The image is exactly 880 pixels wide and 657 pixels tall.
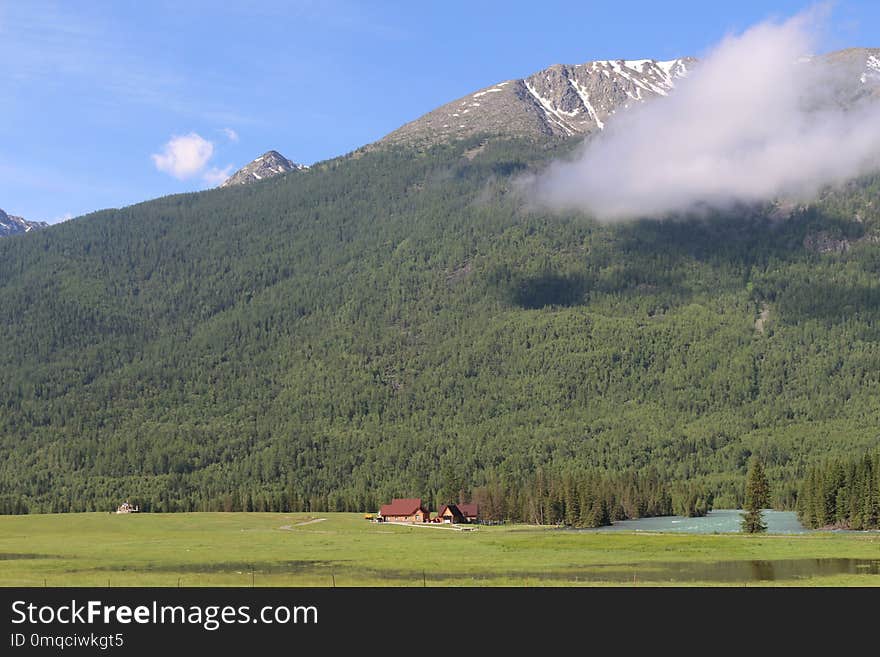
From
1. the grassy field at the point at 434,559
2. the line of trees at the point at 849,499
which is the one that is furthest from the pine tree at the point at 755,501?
the grassy field at the point at 434,559

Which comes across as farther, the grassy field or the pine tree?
the pine tree

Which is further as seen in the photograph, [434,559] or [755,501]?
[755,501]

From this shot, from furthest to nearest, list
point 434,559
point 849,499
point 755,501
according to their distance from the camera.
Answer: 1. point 849,499
2. point 755,501
3. point 434,559

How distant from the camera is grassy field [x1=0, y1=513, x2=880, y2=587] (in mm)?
98875

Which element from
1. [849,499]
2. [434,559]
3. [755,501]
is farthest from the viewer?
[849,499]

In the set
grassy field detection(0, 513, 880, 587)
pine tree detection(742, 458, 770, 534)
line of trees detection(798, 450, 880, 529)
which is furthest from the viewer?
line of trees detection(798, 450, 880, 529)

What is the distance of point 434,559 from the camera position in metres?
122

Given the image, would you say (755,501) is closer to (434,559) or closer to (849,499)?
(849,499)

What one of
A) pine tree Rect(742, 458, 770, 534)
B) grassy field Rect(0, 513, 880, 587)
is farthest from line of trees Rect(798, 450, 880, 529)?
grassy field Rect(0, 513, 880, 587)

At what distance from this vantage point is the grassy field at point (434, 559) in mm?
98875

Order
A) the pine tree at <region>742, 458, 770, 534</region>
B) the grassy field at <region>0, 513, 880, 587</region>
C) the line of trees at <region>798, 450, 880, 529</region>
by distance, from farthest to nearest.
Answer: the line of trees at <region>798, 450, 880, 529</region>
the pine tree at <region>742, 458, 770, 534</region>
the grassy field at <region>0, 513, 880, 587</region>

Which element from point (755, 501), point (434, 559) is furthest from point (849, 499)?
point (434, 559)

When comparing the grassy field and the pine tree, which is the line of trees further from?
the grassy field
